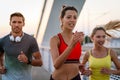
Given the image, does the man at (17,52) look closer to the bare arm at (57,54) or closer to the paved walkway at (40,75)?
the bare arm at (57,54)

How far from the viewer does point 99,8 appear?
14.3ft

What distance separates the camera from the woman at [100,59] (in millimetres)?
1771

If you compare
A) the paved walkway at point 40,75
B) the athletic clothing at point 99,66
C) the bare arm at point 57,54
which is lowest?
the paved walkway at point 40,75

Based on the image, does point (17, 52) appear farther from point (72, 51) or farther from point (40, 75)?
point (40, 75)

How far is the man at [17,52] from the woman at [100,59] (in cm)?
38

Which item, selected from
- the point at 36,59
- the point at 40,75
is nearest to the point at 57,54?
the point at 36,59

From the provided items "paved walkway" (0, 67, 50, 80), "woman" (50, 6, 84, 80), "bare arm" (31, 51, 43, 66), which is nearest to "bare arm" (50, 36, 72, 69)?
"woman" (50, 6, 84, 80)

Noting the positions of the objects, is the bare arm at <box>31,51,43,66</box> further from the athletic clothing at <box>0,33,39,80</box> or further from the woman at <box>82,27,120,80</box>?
the woman at <box>82,27,120,80</box>

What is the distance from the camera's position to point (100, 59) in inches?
71.4

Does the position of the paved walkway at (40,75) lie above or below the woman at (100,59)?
below

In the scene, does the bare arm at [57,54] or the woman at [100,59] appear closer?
the bare arm at [57,54]

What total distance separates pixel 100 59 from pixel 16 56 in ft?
1.92

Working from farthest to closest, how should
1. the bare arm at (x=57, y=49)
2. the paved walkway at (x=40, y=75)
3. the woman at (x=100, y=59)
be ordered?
the paved walkway at (x=40, y=75), the woman at (x=100, y=59), the bare arm at (x=57, y=49)

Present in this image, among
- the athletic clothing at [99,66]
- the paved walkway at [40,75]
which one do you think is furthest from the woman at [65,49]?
the paved walkway at [40,75]
